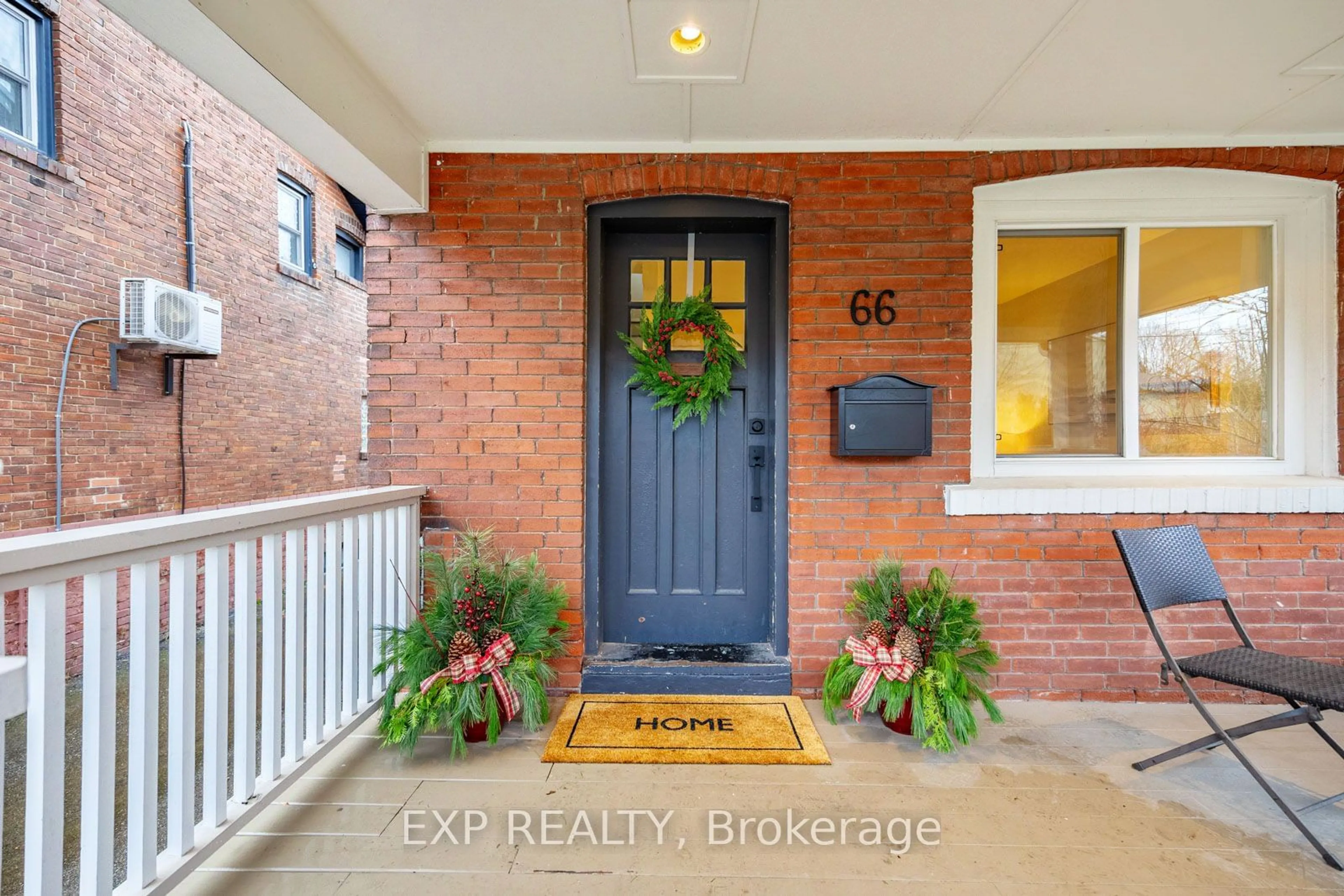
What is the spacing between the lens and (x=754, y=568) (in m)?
2.86

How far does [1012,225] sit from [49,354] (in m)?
5.61

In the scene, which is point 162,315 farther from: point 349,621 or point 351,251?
point 351,251

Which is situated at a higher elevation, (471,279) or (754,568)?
(471,279)

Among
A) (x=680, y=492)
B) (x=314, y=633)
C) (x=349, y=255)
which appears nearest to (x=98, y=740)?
(x=314, y=633)

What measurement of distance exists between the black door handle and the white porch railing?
1.68 m

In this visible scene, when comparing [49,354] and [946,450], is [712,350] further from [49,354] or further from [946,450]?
[49,354]

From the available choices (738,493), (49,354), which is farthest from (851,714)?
(49,354)

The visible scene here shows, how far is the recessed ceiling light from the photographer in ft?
6.36

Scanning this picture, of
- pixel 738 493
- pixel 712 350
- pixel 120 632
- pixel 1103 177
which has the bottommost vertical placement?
pixel 120 632

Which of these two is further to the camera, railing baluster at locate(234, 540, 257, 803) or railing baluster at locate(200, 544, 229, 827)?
railing baluster at locate(234, 540, 257, 803)

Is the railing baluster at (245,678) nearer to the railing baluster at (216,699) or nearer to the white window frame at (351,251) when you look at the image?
the railing baluster at (216,699)

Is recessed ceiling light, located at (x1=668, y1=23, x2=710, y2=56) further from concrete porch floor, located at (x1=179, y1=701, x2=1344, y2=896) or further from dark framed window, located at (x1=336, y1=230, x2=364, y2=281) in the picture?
dark framed window, located at (x1=336, y1=230, x2=364, y2=281)

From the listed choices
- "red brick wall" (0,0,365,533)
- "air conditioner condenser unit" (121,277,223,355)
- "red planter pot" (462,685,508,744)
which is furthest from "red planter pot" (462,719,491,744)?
"air conditioner condenser unit" (121,277,223,355)

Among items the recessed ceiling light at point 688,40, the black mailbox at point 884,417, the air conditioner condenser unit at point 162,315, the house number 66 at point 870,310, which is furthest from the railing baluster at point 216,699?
the air conditioner condenser unit at point 162,315
